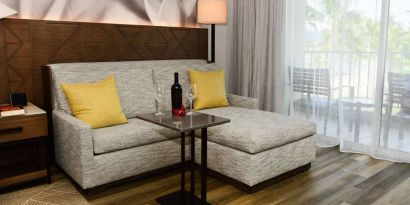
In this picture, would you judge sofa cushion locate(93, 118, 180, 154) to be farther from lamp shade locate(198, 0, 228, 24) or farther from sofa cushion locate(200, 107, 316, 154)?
lamp shade locate(198, 0, 228, 24)

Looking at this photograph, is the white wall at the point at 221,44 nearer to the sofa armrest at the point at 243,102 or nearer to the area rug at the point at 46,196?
the sofa armrest at the point at 243,102

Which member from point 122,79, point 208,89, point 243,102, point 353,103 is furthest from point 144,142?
point 353,103

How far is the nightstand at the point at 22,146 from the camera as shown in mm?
2520

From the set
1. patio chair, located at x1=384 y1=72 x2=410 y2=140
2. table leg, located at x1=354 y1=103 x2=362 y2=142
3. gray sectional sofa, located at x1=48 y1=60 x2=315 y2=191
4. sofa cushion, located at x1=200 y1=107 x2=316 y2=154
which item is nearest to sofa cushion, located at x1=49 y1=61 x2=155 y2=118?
gray sectional sofa, located at x1=48 y1=60 x2=315 y2=191

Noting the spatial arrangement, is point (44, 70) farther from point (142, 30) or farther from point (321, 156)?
point (321, 156)

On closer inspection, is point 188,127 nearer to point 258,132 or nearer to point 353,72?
point 258,132

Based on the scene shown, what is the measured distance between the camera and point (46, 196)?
2.55 meters

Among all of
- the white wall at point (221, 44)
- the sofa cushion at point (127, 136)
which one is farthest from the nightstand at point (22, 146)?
the white wall at point (221, 44)

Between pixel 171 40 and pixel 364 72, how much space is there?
2.08 metres

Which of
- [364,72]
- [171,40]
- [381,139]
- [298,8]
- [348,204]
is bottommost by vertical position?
[348,204]

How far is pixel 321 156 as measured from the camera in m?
3.50

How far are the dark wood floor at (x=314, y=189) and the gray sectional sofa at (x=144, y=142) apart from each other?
0.32 ft

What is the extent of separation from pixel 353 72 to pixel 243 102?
1.16m

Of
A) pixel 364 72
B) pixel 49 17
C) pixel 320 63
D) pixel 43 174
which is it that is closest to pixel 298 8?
pixel 320 63
